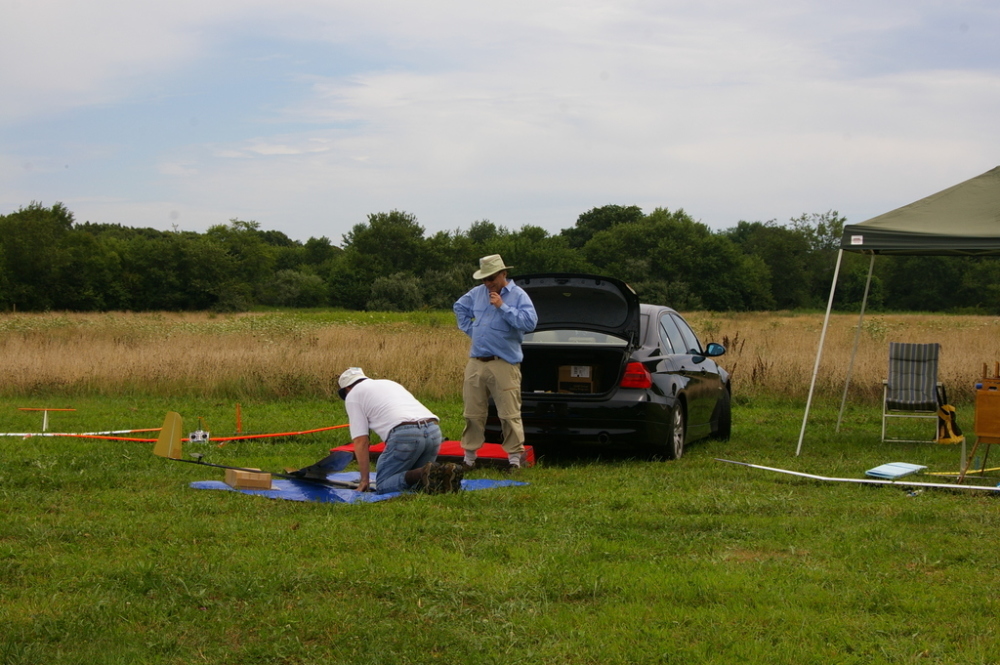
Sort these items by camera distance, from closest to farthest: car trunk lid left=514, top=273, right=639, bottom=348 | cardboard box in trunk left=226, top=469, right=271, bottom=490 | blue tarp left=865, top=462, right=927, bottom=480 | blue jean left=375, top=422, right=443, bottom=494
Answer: cardboard box in trunk left=226, top=469, right=271, bottom=490, blue jean left=375, top=422, right=443, bottom=494, blue tarp left=865, top=462, right=927, bottom=480, car trunk lid left=514, top=273, right=639, bottom=348

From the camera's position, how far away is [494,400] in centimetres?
852

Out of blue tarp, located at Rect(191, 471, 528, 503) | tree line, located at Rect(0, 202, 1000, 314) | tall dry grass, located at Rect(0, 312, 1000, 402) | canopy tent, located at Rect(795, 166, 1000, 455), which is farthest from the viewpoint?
tree line, located at Rect(0, 202, 1000, 314)

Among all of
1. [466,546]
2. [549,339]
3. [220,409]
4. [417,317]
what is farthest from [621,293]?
[417,317]

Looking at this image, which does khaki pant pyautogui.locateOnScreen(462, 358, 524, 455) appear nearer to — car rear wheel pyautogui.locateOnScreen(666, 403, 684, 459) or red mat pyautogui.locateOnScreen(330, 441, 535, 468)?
red mat pyautogui.locateOnScreen(330, 441, 535, 468)

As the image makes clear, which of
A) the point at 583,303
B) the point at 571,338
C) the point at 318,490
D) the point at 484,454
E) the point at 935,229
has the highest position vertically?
the point at 935,229

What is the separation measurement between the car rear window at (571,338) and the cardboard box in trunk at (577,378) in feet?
1.08

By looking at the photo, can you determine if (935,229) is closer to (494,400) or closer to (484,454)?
(494,400)

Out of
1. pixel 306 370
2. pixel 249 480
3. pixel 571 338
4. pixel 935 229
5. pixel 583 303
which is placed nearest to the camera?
pixel 249 480

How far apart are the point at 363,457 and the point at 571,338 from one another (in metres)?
2.72

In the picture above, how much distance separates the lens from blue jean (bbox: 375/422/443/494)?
7.31 meters

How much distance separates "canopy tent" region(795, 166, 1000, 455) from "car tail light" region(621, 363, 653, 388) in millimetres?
1915

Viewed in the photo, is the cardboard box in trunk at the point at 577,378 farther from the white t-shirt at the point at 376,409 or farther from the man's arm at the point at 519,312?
the white t-shirt at the point at 376,409

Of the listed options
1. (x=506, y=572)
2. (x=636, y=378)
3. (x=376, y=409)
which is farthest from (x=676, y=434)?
(x=506, y=572)

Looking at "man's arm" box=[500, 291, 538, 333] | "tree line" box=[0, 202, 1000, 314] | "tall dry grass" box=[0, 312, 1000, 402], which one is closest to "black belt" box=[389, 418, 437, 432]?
"man's arm" box=[500, 291, 538, 333]
